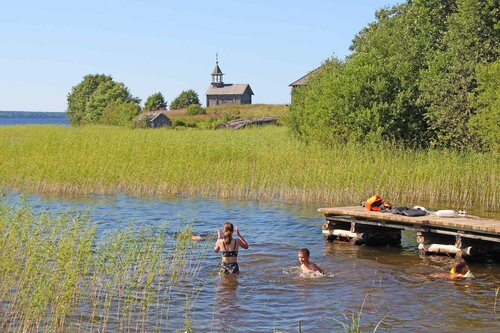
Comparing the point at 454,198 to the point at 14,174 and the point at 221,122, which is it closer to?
the point at 14,174

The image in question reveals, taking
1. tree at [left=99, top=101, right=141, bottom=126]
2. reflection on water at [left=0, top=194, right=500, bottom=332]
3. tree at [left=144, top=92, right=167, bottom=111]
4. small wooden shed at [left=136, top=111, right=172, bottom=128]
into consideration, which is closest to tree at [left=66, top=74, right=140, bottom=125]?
tree at [left=144, top=92, right=167, bottom=111]

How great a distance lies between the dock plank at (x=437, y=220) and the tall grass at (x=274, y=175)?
18.9 feet

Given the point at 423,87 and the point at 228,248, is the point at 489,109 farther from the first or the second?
the point at 228,248

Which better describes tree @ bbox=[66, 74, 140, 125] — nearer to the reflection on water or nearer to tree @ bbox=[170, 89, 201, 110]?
tree @ bbox=[170, 89, 201, 110]

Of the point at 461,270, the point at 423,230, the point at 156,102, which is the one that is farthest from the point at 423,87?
the point at 156,102

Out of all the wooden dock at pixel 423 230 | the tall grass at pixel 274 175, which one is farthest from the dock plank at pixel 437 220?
the tall grass at pixel 274 175

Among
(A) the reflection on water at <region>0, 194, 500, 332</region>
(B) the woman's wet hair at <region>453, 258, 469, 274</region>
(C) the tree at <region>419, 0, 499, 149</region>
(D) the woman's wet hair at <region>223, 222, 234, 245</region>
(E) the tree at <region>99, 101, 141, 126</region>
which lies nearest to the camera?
(A) the reflection on water at <region>0, 194, 500, 332</region>

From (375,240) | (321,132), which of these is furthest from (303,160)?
(375,240)

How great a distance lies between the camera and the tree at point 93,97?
9606 cm

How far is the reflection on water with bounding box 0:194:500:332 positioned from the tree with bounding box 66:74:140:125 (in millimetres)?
70579

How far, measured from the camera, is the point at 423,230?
57.1ft

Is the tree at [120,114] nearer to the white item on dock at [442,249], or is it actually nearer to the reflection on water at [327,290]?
the reflection on water at [327,290]

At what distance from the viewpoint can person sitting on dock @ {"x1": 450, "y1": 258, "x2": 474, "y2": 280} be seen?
15.0m

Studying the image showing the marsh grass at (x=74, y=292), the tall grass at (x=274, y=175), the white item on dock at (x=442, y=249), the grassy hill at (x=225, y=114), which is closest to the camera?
the marsh grass at (x=74, y=292)
